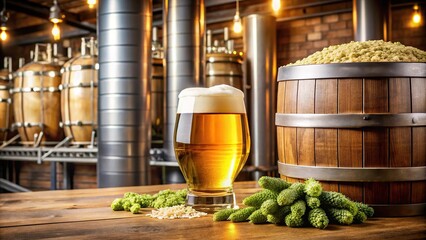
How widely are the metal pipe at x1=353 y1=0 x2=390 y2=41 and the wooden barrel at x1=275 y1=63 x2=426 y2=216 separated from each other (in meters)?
4.55

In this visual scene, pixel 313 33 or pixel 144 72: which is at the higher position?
pixel 313 33

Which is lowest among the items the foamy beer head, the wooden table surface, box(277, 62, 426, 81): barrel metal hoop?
the wooden table surface

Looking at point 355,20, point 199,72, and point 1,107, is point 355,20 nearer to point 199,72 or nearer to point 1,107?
point 199,72

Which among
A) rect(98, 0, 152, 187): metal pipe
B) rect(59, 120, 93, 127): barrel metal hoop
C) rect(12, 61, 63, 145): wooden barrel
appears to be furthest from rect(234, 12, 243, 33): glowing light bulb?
rect(12, 61, 63, 145): wooden barrel

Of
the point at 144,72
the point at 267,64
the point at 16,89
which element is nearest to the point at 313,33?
the point at 267,64

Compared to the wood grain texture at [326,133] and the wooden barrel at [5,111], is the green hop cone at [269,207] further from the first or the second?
the wooden barrel at [5,111]

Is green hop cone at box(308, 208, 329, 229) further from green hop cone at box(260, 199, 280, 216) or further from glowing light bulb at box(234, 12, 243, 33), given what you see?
glowing light bulb at box(234, 12, 243, 33)

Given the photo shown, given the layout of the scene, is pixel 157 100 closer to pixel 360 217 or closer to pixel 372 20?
pixel 372 20

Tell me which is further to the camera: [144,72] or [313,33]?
[313,33]

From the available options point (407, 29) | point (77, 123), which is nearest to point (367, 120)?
point (407, 29)

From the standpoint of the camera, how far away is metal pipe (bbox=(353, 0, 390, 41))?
5781 mm

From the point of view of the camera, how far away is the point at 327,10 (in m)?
7.59

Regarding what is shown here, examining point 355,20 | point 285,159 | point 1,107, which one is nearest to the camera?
point 285,159

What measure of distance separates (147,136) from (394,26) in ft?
11.9
